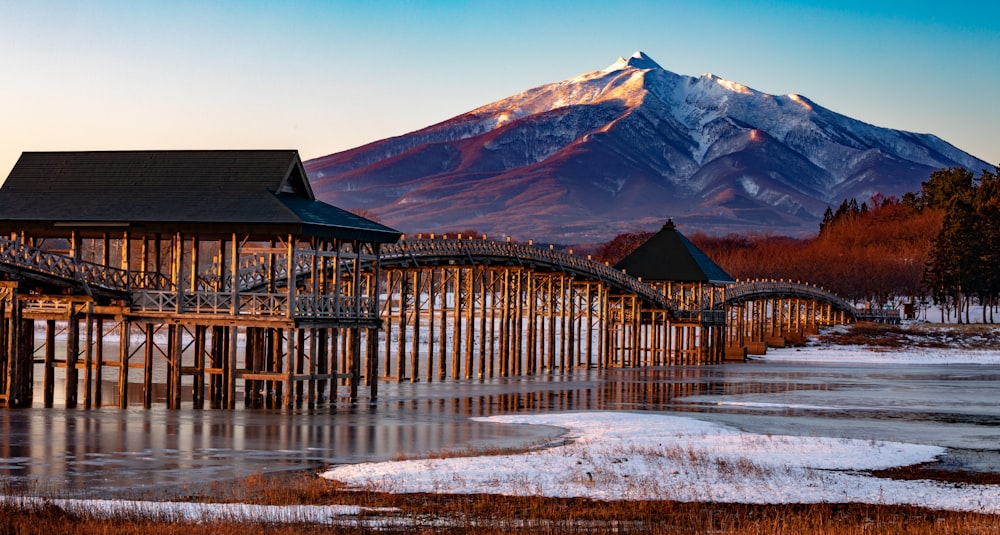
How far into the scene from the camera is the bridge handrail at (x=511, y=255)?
59875 mm

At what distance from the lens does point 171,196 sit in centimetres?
4731

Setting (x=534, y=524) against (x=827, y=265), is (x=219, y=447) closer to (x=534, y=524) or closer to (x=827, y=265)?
(x=534, y=524)

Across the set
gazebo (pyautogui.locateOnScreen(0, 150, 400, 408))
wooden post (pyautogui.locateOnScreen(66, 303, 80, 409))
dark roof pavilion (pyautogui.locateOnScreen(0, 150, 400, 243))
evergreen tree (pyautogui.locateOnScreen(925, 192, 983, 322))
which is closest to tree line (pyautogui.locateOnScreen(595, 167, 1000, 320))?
evergreen tree (pyautogui.locateOnScreen(925, 192, 983, 322))

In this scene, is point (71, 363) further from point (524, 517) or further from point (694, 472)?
point (524, 517)

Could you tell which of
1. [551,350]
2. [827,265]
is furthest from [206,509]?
[827,265]

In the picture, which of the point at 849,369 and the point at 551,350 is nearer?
the point at 551,350

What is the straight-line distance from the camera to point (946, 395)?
58531 millimetres

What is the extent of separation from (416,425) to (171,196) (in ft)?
43.2

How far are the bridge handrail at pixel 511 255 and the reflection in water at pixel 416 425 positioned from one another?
19.0 ft

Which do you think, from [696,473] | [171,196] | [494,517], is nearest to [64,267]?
[171,196]

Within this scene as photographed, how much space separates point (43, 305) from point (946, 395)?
36.5 metres

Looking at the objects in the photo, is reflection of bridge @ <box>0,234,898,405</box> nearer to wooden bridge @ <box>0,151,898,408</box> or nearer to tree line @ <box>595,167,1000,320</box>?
wooden bridge @ <box>0,151,898,408</box>

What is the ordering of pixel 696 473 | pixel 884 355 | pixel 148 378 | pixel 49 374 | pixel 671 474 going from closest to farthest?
pixel 671 474 → pixel 696 473 → pixel 148 378 → pixel 49 374 → pixel 884 355

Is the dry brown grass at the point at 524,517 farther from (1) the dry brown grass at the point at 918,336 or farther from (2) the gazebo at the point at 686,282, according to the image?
(1) the dry brown grass at the point at 918,336
